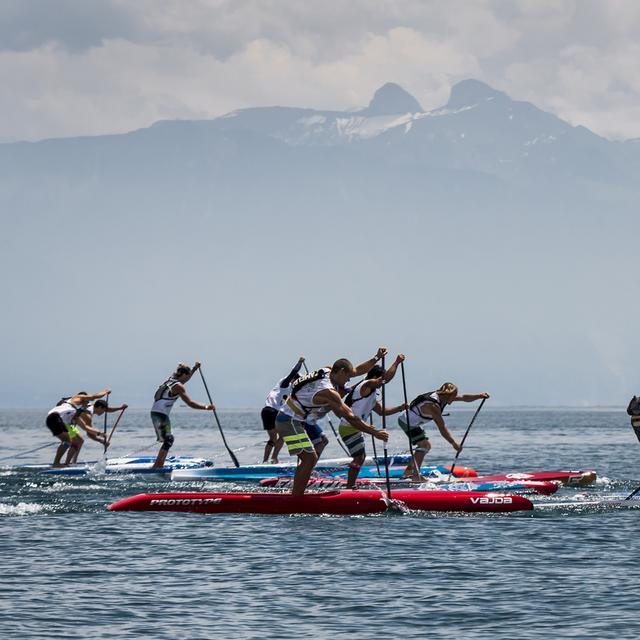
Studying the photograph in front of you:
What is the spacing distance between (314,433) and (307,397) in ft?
2.78

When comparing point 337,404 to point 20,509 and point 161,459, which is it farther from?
point 161,459

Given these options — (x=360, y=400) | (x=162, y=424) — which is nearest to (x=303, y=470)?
(x=360, y=400)

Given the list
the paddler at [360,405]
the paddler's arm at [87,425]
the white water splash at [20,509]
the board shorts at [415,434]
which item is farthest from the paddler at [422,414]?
the paddler's arm at [87,425]

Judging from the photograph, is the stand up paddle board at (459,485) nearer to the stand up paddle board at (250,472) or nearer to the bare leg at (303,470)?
the stand up paddle board at (250,472)

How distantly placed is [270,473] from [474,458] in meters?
16.7

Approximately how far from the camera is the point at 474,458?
43938 millimetres

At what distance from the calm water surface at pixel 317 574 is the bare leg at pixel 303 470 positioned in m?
0.59

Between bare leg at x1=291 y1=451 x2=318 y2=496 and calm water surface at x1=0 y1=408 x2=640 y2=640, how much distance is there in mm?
589

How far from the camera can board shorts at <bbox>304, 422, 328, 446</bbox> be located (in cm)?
1944

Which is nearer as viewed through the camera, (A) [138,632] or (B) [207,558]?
(A) [138,632]

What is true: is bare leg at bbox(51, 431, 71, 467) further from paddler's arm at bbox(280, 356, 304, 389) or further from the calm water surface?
the calm water surface

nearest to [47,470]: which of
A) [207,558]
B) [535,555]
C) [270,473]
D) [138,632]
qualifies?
[270,473]

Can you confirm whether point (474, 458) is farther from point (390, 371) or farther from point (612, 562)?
point (612, 562)

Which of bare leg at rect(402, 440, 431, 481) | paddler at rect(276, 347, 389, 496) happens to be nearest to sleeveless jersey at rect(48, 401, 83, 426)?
bare leg at rect(402, 440, 431, 481)
